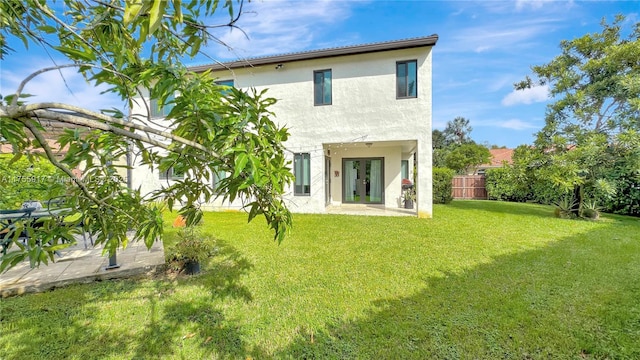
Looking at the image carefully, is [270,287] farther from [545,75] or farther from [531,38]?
[545,75]

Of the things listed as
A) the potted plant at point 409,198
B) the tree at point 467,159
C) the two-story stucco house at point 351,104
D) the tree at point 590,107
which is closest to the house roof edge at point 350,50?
the two-story stucco house at point 351,104

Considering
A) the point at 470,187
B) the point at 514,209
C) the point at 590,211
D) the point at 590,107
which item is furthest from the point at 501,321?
the point at 470,187

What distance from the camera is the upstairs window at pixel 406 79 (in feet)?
32.4

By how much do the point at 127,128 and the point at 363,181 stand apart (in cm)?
1208

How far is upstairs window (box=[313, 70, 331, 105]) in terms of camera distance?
35.7 feet

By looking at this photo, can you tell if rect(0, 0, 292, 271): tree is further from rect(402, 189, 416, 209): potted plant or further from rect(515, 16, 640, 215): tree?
rect(515, 16, 640, 215): tree

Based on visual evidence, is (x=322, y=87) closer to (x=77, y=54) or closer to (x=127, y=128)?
(x=127, y=128)

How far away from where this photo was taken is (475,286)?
4.07m

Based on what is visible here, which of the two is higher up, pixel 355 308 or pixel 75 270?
pixel 75 270

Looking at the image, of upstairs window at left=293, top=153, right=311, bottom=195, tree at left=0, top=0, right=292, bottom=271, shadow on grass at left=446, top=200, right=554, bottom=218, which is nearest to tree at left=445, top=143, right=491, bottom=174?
shadow on grass at left=446, top=200, right=554, bottom=218

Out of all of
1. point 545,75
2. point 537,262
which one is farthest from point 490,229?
point 545,75

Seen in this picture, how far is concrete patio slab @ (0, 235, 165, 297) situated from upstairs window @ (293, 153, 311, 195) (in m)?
6.20

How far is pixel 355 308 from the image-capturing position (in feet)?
11.4

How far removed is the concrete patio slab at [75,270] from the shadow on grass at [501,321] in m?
3.65
